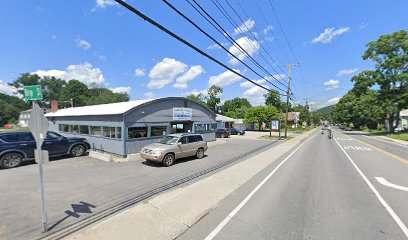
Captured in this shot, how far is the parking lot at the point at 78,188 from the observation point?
212 inches

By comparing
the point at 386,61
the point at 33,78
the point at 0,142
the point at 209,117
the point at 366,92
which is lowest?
the point at 0,142

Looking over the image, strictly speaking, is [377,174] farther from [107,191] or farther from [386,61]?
[386,61]

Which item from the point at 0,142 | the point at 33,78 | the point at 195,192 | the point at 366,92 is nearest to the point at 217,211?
the point at 195,192

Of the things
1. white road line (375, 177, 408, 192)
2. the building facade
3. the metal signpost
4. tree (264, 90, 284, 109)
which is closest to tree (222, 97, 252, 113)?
tree (264, 90, 284, 109)

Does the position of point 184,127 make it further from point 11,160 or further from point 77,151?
point 11,160

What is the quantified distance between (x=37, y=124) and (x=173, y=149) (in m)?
7.62

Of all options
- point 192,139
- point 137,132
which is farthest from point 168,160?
point 137,132

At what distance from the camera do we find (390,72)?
4038cm

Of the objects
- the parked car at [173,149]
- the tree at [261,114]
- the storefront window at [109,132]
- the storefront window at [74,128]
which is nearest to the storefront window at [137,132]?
the storefront window at [109,132]

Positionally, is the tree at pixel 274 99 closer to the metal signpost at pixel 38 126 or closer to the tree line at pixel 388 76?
the tree line at pixel 388 76

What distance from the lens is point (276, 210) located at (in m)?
5.75

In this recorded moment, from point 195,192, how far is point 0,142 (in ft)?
37.2

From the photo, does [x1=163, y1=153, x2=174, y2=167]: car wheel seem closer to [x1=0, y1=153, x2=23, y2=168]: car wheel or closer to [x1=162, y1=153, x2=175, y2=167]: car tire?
[x1=162, y1=153, x2=175, y2=167]: car tire

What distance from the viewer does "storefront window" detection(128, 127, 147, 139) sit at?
13688 mm
